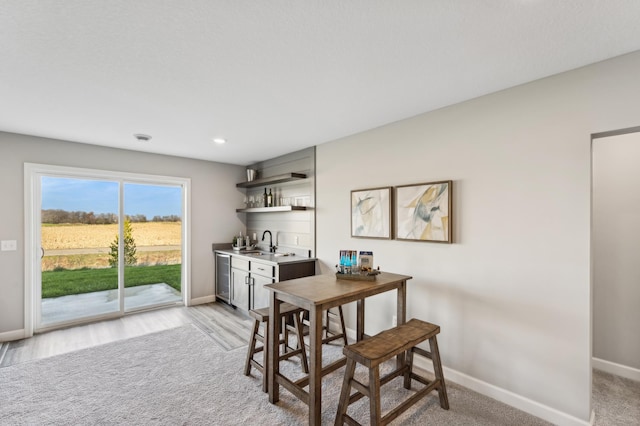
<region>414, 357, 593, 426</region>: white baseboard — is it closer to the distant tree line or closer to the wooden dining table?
the wooden dining table

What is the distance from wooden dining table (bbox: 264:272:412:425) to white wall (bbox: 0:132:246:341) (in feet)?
9.94

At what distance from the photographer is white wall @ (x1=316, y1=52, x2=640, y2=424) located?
1954mm

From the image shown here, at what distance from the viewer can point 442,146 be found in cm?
269

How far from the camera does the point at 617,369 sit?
2.63m

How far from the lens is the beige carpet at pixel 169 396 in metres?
2.10

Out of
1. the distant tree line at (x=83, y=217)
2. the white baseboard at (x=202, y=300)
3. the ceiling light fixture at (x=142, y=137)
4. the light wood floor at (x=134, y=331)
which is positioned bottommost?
the light wood floor at (x=134, y=331)

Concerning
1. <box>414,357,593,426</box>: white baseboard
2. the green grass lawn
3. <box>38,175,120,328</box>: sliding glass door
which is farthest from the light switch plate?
<box>414,357,593,426</box>: white baseboard

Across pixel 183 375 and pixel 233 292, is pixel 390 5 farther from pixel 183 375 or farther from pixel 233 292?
pixel 233 292

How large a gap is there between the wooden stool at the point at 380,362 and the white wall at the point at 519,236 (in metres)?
0.48

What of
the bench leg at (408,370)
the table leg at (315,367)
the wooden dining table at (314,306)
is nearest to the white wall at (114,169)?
the wooden dining table at (314,306)

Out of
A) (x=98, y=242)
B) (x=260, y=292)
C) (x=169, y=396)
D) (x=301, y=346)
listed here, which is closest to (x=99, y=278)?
(x=98, y=242)

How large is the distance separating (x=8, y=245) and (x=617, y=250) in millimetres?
6370

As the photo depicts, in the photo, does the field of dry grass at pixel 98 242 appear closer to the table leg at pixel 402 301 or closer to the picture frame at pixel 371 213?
the picture frame at pixel 371 213

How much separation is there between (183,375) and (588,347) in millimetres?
3155
